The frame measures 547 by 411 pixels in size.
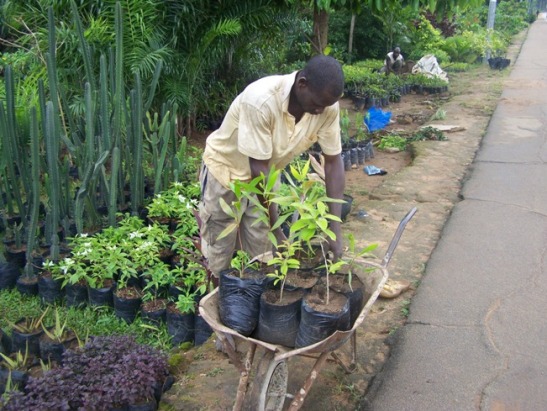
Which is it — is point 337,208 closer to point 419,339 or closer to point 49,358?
point 419,339

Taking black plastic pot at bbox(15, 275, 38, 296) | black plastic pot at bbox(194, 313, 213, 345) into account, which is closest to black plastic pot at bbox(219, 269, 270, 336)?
black plastic pot at bbox(194, 313, 213, 345)

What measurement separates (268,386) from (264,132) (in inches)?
41.7

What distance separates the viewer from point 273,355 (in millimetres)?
2396

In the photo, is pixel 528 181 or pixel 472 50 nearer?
pixel 528 181

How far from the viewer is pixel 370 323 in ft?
11.3

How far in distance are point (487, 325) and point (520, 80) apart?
11.2 meters

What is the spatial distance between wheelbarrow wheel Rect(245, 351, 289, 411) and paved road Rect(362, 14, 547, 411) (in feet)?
1.60

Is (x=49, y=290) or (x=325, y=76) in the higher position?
(x=325, y=76)

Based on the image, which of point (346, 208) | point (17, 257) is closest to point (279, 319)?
point (17, 257)

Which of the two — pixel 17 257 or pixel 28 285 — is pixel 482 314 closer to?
pixel 28 285

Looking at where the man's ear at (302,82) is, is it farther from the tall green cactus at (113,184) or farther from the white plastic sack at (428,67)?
the white plastic sack at (428,67)

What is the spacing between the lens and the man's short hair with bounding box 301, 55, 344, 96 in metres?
2.34

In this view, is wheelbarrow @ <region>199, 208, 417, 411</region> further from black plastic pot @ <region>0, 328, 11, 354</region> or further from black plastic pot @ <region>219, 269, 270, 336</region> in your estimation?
black plastic pot @ <region>0, 328, 11, 354</region>

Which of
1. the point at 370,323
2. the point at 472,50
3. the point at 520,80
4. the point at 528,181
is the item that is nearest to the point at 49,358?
the point at 370,323
